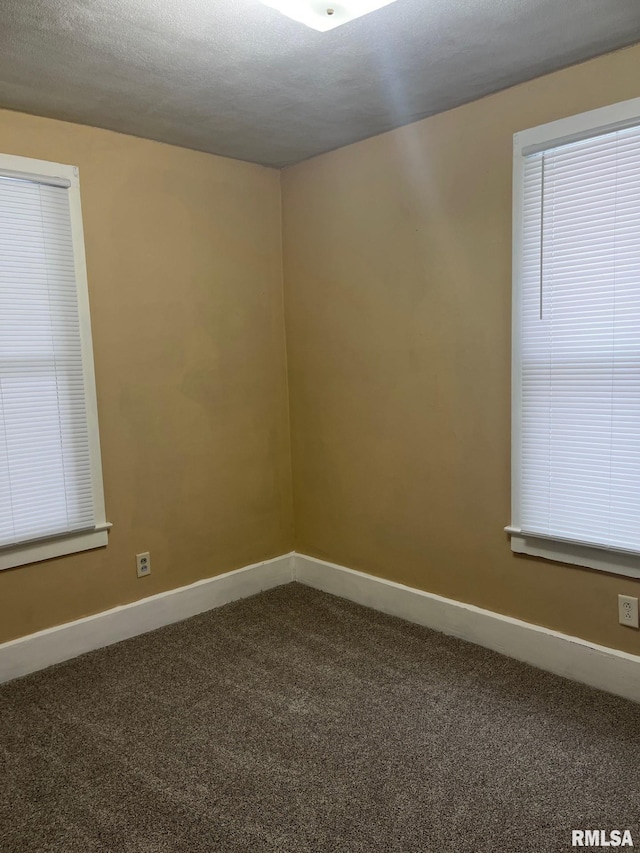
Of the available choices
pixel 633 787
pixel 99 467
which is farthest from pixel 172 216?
pixel 633 787

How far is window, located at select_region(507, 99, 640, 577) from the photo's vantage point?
2.24 metres

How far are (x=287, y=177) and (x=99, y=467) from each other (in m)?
1.91

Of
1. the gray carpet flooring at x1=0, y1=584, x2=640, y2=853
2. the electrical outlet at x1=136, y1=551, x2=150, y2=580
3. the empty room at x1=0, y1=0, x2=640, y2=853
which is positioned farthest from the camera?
the electrical outlet at x1=136, y1=551, x2=150, y2=580

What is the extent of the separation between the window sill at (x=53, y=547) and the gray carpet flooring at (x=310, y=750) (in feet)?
1.64

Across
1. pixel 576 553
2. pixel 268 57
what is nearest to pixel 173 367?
pixel 268 57

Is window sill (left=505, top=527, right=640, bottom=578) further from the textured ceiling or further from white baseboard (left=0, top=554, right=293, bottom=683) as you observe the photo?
the textured ceiling

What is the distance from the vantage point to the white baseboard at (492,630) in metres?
2.39

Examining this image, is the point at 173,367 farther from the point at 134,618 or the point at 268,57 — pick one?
→ the point at 268,57

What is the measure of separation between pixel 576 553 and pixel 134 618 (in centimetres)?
207

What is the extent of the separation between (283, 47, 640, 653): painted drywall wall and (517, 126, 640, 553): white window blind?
0.13m

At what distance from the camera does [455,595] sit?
2934 millimetres

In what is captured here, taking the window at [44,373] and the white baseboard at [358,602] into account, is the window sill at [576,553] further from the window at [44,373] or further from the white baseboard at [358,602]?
the window at [44,373]

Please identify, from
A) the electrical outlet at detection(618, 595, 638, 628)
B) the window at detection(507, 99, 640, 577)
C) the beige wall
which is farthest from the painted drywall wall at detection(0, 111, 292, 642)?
the electrical outlet at detection(618, 595, 638, 628)

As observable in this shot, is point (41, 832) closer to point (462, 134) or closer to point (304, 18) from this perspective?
point (304, 18)
